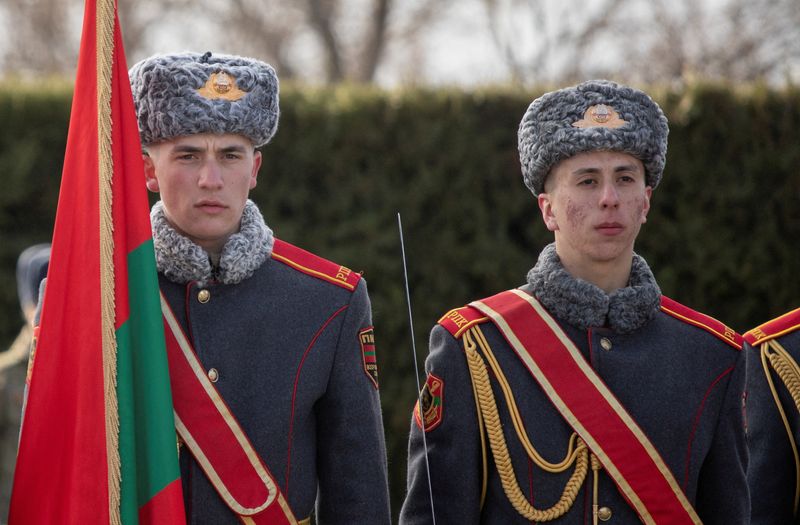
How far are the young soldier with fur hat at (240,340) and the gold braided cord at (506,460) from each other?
0.30 metres

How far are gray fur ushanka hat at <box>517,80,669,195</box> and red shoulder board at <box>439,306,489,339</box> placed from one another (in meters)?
0.42

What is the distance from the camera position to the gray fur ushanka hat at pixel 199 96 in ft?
11.4

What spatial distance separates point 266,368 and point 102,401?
45cm

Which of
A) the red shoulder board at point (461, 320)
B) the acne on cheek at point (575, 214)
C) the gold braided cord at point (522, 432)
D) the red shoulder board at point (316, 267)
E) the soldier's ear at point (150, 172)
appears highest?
the soldier's ear at point (150, 172)

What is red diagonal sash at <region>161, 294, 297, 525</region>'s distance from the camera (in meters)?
3.37

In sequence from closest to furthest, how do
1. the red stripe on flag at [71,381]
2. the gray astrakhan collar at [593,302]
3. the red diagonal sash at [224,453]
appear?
the red stripe on flag at [71,381] → the red diagonal sash at [224,453] → the gray astrakhan collar at [593,302]

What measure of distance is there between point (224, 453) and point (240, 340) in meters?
0.32

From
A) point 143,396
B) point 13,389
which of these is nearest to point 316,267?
point 143,396

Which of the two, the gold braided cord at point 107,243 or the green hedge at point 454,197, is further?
the green hedge at point 454,197

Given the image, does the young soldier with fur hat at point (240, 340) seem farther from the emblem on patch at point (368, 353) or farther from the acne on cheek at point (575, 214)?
the acne on cheek at point (575, 214)

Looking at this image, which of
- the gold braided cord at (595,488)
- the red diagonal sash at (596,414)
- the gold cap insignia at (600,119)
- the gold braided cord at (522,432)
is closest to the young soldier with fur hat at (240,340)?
the gold braided cord at (522,432)

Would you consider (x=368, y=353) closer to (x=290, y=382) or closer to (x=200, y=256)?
(x=290, y=382)

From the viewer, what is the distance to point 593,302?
11.7ft

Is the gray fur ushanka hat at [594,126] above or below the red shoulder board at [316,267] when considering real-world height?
above
